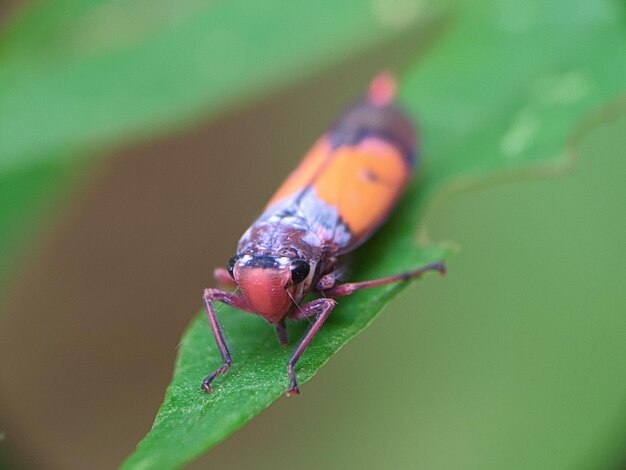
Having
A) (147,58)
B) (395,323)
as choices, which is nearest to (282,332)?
(147,58)

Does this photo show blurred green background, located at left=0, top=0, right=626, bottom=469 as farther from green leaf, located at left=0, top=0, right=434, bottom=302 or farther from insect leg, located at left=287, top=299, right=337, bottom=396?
insect leg, located at left=287, top=299, right=337, bottom=396

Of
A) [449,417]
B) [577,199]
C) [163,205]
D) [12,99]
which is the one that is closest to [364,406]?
[449,417]

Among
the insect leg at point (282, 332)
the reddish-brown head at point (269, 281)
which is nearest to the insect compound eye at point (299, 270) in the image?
the reddish-brown head at point (269, 281)

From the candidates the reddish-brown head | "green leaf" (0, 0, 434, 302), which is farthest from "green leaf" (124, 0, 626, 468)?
"green leaf" (0, 0, 434, 302)

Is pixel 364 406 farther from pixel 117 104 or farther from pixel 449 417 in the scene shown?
pixel 117 104

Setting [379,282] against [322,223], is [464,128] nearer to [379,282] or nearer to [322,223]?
[322,223]
